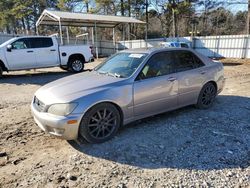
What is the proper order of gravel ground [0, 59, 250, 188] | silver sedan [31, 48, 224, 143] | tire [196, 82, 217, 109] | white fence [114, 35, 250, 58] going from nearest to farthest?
gravel ground [0, 59, 250, 188]
silver sedan [31, 48, 224, 143]
tire [196, 82, 217, 109]
white fence [114, 35, 250, 58]

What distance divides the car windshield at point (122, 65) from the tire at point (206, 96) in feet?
5.84

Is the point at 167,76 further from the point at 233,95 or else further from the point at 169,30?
the point at 169,30

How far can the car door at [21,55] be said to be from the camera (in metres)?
11.1

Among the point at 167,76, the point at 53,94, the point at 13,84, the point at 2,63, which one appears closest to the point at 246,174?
the point at 167,76

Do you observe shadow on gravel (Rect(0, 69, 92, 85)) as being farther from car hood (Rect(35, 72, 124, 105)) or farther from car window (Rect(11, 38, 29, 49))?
car hood (Rect(35, 72, 124, 105))

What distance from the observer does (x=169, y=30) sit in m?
34.0

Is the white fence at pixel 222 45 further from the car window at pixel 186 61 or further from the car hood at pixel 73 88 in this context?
the car hood at pixel 73 88

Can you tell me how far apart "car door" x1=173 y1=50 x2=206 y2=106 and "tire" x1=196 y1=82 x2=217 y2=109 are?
6.6 inches

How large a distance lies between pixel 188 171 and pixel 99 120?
5.21 feet

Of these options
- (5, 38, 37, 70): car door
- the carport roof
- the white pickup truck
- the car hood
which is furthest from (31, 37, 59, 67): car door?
the car hood

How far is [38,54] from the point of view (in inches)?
459

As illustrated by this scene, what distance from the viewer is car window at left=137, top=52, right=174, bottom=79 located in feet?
15.0

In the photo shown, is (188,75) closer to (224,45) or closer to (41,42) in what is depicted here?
(41,42)

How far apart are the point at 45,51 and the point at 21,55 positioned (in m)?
1.11
